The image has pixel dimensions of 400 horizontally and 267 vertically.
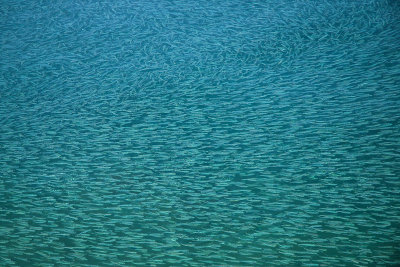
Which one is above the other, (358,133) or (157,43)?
(157,43)

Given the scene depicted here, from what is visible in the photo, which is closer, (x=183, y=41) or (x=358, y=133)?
(x=358, y=133)

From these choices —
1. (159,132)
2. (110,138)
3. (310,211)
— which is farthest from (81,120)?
(310,211)

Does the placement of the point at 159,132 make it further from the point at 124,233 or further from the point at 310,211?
the point at 310,211

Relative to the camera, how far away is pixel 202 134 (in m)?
1.51

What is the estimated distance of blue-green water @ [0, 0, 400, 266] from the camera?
111 cm

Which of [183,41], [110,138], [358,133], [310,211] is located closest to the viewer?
[310,211]

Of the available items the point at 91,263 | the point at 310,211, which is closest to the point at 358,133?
the point at 310,211

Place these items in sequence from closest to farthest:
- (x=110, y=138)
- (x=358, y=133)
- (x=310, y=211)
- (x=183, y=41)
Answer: (x=310, y=211)
(x=358, y=133)
(x=110, y=138)
(x=183, y=41)

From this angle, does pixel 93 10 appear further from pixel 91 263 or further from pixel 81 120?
pixel 91 263

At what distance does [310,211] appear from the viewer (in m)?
1.17

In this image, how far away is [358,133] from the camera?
4.65 feet

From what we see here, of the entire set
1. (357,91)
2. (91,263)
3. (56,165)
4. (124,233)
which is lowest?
(91,263)

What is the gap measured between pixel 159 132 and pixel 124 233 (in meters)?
0.48

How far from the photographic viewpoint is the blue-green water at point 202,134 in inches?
43.8
